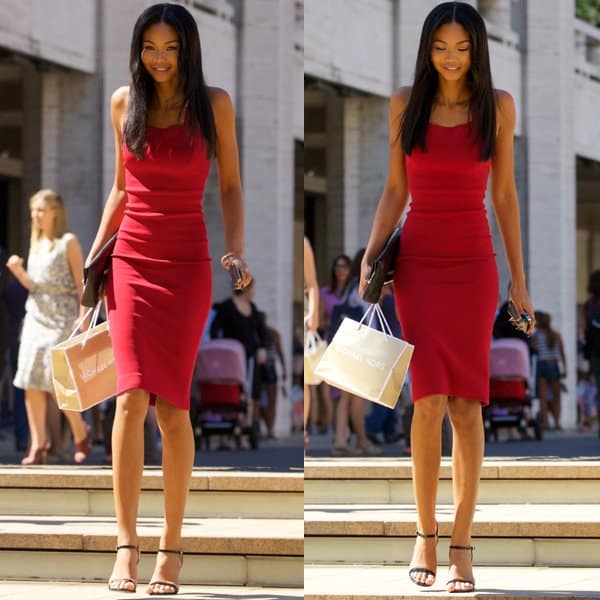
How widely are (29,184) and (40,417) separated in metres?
8.07

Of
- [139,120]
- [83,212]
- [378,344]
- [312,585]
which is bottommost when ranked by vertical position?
[312,585]

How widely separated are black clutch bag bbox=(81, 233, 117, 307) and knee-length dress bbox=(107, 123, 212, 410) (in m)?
0.07

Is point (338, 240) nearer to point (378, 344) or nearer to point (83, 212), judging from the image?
point (83, 212)

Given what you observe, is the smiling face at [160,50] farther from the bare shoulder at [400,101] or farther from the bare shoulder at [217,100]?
the bare shoulder at [400,101]

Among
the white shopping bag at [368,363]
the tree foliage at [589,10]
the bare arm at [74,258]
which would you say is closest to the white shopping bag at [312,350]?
the bare arm at [74,258]

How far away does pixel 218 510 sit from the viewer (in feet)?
22.8

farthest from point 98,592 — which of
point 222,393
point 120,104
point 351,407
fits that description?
point 222,393

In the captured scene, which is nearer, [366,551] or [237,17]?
[366,551]

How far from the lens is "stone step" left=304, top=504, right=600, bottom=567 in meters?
6.13

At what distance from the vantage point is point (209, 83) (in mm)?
15352

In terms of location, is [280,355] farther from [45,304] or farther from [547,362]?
[45,304]

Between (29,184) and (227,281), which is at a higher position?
(29,184)

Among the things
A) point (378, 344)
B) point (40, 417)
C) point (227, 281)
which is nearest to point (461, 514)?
point (378, 344)

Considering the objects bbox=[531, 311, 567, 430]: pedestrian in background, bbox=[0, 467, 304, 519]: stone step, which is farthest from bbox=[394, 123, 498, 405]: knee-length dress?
bbox=[531, 311, 567, 430]: pedestrian in background
